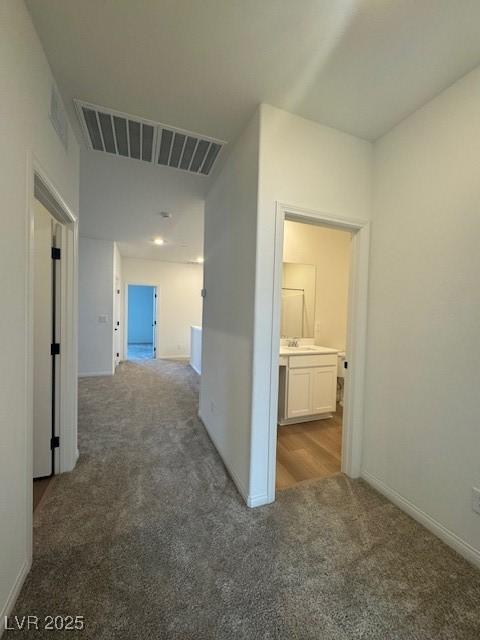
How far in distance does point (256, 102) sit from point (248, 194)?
0.56 meters

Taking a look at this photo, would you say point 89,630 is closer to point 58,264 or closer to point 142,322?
point 58,264

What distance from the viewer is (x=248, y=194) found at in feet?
6.00

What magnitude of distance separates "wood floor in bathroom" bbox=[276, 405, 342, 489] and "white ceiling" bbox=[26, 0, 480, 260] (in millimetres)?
2698

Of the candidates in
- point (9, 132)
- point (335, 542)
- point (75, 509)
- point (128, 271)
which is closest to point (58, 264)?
point (9, 132)

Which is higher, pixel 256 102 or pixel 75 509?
pixel 256 102

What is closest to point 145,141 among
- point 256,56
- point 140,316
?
point 256,56

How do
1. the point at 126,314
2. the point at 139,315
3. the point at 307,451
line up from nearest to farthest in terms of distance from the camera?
the point at 307,451 → the point at 126,314 → the point at 139,315

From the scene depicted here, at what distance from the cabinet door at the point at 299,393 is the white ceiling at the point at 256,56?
2305 mm

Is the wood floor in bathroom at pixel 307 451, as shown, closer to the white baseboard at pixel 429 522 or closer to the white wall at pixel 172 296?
the white baseboard at pixel 429 522

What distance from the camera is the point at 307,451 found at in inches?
96.7

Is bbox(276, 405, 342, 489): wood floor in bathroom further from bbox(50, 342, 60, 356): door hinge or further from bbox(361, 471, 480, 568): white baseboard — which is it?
bbox(50, 342, 60, 356): door hinge

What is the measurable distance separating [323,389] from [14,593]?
286 cm

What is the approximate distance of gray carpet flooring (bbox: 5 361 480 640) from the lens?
1.07 meters

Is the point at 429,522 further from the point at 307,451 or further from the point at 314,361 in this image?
the point at 314,361
